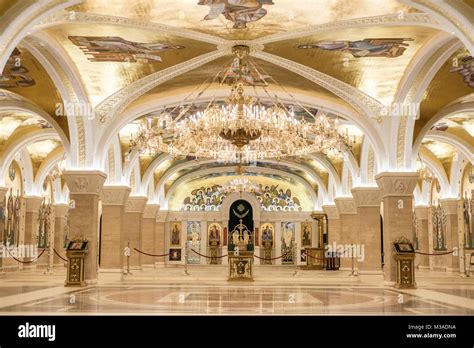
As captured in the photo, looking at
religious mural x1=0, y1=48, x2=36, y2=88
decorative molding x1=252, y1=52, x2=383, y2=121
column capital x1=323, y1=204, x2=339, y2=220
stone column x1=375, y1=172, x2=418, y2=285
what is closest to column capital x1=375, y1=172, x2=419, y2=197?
stone column x1=375, y1=172, x2=418, y2=285

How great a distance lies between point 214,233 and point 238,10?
23.5 meters

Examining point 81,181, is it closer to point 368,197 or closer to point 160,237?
point 368,197

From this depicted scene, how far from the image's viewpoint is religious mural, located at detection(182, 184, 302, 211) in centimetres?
3344

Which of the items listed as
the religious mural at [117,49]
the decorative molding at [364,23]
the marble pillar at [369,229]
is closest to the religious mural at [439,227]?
the marble pillar at [369,229]

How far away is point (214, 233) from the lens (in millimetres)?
32812

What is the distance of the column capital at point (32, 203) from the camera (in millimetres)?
24234

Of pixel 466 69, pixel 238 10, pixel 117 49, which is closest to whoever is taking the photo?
pixel 238 10

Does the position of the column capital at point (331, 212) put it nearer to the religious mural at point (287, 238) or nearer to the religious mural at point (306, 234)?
the religious mural at point (306, 234)

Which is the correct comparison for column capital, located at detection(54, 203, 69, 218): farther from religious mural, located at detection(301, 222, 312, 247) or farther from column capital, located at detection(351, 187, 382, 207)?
column capital, located at detection(351, 187, 382, 207)

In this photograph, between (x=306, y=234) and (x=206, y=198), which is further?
(x=206, y=198)

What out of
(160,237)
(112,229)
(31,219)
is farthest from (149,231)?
(112,229)

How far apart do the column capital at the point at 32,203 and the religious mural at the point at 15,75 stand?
10764 mm
